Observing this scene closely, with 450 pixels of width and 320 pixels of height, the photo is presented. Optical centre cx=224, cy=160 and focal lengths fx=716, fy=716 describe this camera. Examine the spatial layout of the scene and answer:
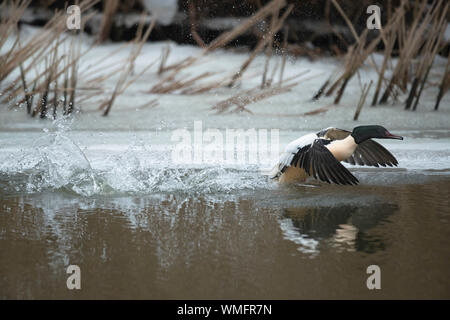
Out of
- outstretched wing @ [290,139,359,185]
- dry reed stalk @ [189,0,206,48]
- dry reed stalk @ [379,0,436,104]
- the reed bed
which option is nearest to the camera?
outstretched wing @ [290,139,359,185]

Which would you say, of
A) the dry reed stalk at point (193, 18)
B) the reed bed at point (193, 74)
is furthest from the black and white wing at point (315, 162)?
the dry reed stalk at point (193, 18)

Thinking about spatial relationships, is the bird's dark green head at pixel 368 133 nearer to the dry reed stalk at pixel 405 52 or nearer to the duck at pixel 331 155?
the duck at pixel 331 155

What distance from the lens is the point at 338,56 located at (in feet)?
27.0

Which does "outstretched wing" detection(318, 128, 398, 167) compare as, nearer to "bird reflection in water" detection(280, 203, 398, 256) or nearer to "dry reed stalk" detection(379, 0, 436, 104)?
"bird reflection in water" detection(280, 203, 398, 256)

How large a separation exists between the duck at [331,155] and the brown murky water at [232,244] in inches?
4.7

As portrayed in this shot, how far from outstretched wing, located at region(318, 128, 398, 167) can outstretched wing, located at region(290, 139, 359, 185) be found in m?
0.40

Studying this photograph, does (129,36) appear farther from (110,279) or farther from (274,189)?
(110,279)

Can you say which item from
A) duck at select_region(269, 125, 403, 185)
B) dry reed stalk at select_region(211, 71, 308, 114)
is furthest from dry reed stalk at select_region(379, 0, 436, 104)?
duck at select_region(269, 125, 403, 185)

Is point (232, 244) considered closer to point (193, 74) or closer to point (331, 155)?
point (331, 155)

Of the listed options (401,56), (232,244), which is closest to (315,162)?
(232,244)

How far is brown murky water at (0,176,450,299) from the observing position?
93.8 inches

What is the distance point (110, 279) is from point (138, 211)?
111 cm

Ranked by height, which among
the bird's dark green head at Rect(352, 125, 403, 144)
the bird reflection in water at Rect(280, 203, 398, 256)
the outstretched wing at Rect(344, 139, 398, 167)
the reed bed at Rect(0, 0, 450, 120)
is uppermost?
the reed bed at Rect(0, 0, 450, 120)

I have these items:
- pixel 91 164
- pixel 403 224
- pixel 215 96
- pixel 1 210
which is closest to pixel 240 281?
pixel 403 224
